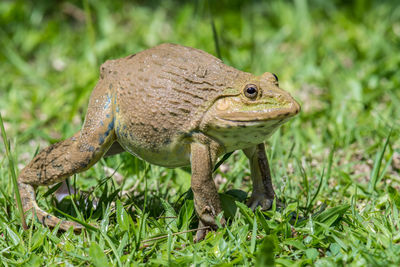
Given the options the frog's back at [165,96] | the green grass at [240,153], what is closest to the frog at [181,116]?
the frog's back at [165,96]

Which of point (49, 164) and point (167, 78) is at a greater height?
point (167, 78)

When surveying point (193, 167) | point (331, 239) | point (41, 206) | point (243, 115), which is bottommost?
point (41, 206)

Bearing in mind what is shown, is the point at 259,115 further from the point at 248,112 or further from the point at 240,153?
the point at 240,153

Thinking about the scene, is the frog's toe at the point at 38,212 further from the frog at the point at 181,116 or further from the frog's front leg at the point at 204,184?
the frog's front leg at the point at 204,184

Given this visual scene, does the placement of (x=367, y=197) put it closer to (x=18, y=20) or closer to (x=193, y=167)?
(x=193, y=167)

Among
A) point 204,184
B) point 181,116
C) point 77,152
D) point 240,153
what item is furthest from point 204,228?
point 240,153

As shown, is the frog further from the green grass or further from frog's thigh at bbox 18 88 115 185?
the green grass

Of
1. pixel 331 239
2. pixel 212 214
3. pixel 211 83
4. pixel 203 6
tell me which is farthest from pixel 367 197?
pixel 203 6
